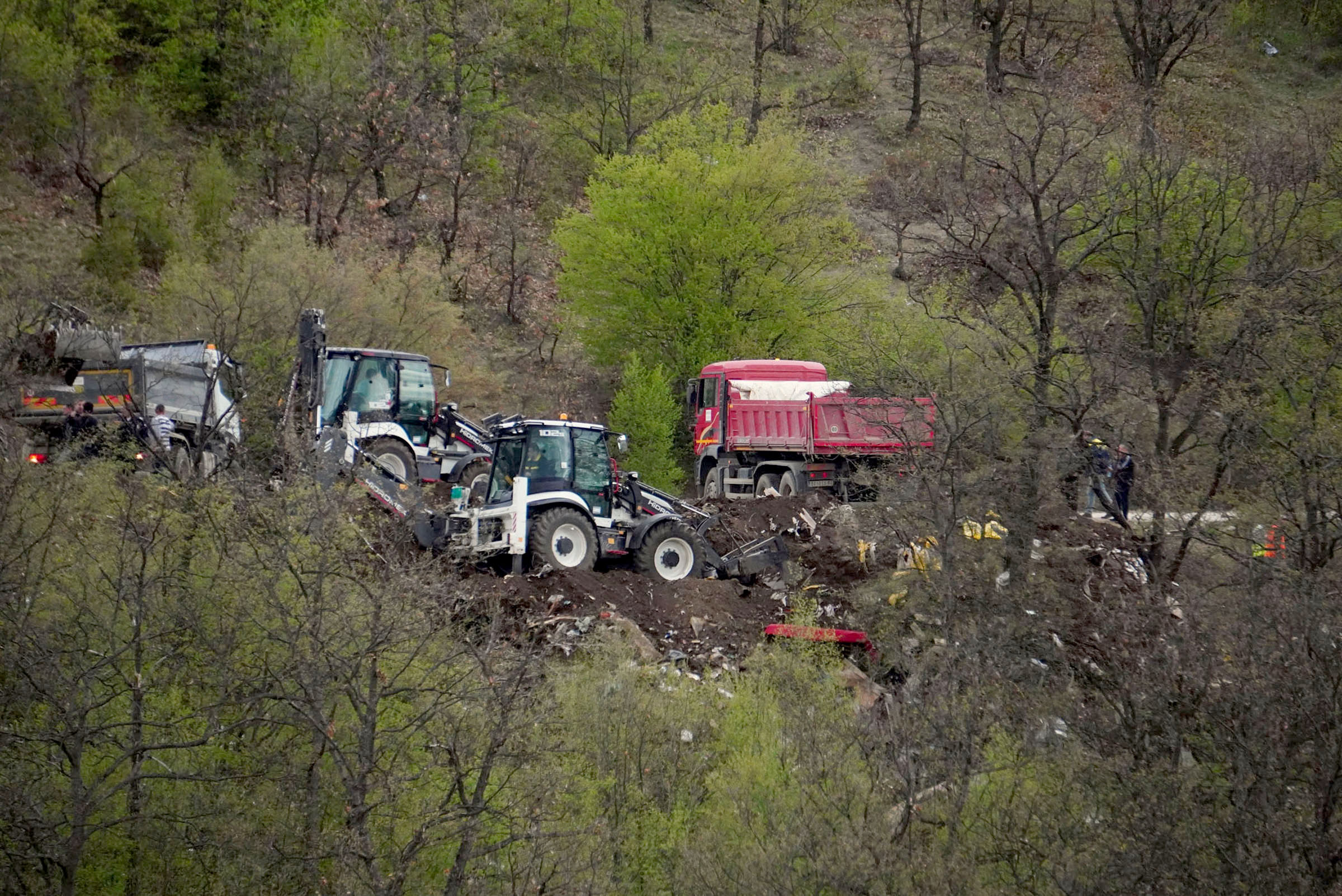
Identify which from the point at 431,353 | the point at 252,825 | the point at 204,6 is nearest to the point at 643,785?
the point at 252,825

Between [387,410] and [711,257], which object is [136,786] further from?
[711,257]

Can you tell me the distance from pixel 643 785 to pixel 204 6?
1382 inches

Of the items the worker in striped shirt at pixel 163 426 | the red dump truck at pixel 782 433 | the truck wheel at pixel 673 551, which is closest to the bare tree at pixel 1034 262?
the red dump truck at pixel 782 433

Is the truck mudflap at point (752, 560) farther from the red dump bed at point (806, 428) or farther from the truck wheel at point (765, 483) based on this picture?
the truck wheel at point (765, 483)

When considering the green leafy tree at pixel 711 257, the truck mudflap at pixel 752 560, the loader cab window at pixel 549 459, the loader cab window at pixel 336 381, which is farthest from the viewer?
the green leafy tree at pixel 711 257

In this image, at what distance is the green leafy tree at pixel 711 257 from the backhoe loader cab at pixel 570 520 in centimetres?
1433

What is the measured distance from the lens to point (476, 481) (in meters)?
19.7

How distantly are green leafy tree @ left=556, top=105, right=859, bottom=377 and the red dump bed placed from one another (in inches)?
293

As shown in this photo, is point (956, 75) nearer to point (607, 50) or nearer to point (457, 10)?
point (607, 50)

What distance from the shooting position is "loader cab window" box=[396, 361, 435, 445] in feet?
73.8

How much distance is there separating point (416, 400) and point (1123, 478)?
11.9 m

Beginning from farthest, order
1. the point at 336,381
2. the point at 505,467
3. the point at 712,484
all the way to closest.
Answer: the point at 712,484
the point at 336,381
the point at 505,467

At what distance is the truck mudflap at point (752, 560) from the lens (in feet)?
62.2

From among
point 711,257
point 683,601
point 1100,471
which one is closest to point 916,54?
point 711,257
